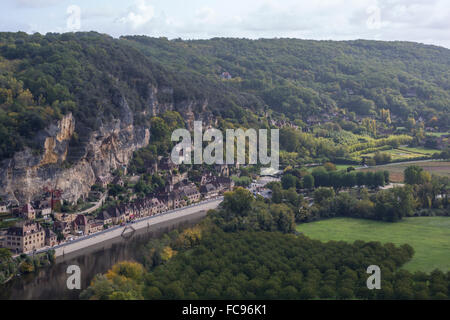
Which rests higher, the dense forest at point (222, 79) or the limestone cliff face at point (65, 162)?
the dense forest at point (222, 79)

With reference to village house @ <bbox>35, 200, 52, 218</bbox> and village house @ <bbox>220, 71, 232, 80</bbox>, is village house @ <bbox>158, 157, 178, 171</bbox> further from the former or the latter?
→ village house @ <bbox>220, 71, 232, 80</bbox>

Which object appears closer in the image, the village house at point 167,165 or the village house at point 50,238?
the village house at point 50,238

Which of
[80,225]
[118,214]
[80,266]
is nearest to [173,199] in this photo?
[118,214]

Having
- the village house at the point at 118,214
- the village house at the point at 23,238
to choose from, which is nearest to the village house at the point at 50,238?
the village house at the point at 23,238

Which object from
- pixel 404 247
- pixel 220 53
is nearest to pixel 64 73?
pixel 404 247

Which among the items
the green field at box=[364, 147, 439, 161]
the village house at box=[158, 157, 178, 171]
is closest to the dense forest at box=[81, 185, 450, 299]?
the village house at box=[158, 157, 178, 171]

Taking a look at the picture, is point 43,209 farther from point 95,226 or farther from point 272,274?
point 272,274

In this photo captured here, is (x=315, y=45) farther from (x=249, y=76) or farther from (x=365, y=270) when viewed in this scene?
(x=365, y=270)

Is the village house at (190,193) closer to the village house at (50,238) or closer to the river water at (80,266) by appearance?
the river water at (80,266)
